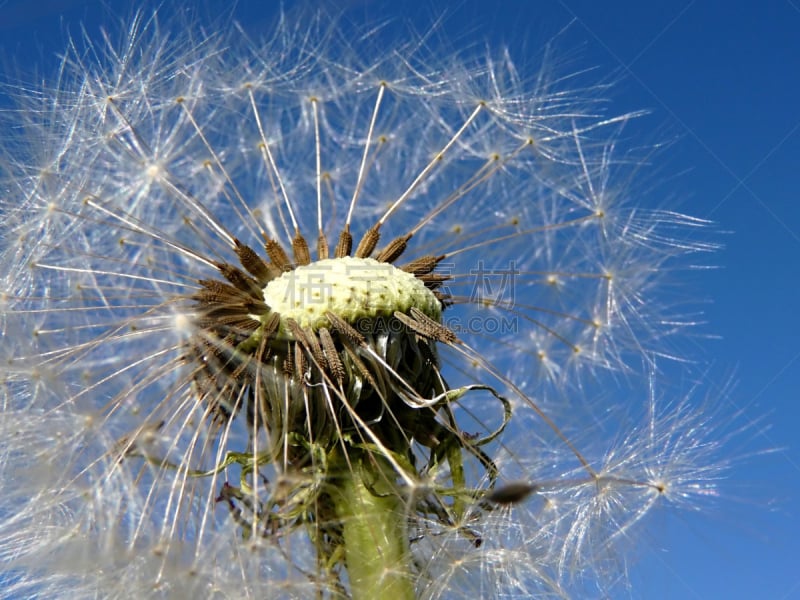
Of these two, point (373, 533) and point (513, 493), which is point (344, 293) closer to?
point (373, 533)

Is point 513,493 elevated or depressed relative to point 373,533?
elevated

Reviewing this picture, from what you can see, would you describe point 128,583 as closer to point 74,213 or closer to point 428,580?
point 428,580

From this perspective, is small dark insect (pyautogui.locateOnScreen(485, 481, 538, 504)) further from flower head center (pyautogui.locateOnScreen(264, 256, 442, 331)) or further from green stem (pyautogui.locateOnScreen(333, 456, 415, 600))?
flower head center (pyautogui.locateOnScreen(264, 256, 442, 331))

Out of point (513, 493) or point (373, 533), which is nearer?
point (513, 493)

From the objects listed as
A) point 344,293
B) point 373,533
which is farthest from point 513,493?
point 344,293

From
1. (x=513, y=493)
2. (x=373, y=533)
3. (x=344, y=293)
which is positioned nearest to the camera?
(x=513, y=493)

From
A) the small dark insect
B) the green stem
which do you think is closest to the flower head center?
the green stem

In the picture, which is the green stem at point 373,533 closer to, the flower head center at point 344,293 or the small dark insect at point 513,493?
the small dark insect at point 513,493

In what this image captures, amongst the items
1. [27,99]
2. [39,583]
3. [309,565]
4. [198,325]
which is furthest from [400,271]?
[27,99]
